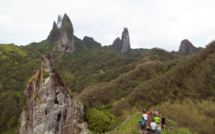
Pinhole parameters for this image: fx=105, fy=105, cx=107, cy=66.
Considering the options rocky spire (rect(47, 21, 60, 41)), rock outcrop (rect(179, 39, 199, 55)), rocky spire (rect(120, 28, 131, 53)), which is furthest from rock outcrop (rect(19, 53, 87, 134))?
rocky spire (rect(47, 21, 60, 41))

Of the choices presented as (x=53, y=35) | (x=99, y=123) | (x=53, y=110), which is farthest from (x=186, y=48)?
(x=53, y=35)

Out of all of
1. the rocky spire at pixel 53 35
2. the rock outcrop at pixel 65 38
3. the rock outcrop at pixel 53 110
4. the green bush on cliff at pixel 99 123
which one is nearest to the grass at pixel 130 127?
the green bush on cliff at pixel 99 123

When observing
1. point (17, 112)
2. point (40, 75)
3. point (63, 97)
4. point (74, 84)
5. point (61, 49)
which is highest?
point (61, 49)

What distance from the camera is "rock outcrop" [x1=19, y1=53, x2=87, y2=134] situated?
62.8ft

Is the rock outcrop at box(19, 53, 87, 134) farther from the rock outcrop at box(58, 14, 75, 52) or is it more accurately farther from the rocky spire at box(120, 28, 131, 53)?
the rocky spire at box(120, 28, 131, 53)

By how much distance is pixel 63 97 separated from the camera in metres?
19.9

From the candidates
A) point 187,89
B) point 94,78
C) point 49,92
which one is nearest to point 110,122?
point 49,92

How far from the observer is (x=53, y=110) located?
19391mm

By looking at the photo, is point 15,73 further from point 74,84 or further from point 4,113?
point 74,84

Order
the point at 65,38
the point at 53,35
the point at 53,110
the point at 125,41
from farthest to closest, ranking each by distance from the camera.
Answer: the point at 53,35 → the point at 125,41 → the point at 65,38 → the point at 53,110

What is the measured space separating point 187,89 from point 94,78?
5890cm

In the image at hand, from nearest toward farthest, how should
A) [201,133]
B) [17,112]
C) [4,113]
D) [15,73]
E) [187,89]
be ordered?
[201,133], [187,89], [4,113], [17,112], [15,73]

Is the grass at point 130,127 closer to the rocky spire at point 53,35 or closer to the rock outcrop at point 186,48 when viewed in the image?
the rock outcrop at point 186,48

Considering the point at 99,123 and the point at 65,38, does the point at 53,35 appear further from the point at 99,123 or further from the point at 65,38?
the point at 99,123
